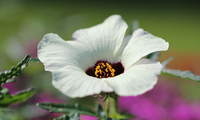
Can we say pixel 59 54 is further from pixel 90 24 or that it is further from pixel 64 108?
pixel 90 24

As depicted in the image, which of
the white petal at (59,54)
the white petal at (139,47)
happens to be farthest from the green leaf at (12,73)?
the white petal at (139,47)

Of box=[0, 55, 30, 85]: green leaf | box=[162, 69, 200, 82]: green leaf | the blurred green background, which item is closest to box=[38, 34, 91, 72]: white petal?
box=[0, 55, 30, 85]: green leaf

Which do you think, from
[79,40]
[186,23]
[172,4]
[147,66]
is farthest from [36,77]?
[172,4]

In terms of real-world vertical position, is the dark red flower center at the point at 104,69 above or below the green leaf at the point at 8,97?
above

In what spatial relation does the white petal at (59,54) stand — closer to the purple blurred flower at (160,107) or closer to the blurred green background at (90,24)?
the blurred green background at (90,24)

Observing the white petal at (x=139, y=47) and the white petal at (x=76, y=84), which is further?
the white petal at (x=139, y=47)

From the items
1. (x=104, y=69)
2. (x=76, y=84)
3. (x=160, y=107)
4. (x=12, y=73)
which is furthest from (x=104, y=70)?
(x=160, y=107)

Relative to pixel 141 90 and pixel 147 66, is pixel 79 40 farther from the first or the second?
pixel 141 90
